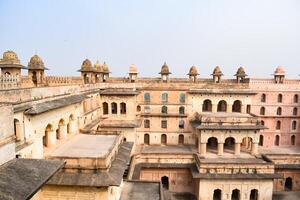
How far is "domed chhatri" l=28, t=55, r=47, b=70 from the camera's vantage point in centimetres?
2425

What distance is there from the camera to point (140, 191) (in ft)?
59.2

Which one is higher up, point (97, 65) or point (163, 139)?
point (97, 65)

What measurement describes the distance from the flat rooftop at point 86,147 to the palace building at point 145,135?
0.25 feet

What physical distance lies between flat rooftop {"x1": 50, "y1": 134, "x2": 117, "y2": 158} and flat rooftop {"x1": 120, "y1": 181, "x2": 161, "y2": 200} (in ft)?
11.7

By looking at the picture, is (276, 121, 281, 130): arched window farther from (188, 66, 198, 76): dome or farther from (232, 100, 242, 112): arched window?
(188, 66, 198, 76): dome

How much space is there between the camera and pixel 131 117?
31062 millimetres

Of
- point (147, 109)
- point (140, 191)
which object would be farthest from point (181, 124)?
point (140, 191)

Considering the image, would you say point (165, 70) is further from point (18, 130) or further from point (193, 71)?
point (18, 130)

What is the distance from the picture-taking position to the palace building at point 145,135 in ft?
44.4

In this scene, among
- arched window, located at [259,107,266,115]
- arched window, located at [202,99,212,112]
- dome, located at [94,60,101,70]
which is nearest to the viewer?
dome, located at [94,60,101,70]

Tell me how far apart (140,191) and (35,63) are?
16111 mm

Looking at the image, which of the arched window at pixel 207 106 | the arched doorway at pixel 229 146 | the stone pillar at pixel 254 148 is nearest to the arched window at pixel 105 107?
the arched window at pixel 207 106

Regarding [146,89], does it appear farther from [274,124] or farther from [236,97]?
[274,124]

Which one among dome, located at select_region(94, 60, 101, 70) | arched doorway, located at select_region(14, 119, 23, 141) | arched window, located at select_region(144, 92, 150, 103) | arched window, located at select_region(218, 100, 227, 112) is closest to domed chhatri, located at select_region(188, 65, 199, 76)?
arched window, located at select_region(218, 100, 227, 112)
